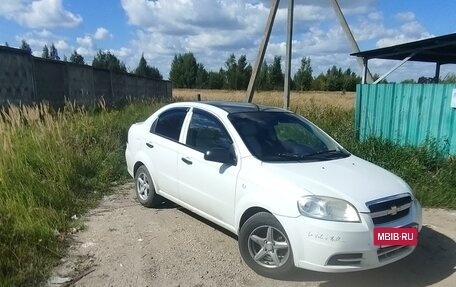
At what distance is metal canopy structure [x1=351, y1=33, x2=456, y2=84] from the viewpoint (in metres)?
8.02

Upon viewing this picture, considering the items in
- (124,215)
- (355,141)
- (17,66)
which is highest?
(17,66)

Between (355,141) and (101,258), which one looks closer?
(101,258)

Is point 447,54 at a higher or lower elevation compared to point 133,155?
higher

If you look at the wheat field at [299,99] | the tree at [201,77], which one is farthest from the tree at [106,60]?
the wheat field at [299,99]

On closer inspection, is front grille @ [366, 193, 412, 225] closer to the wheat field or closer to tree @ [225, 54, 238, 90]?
the wheat field

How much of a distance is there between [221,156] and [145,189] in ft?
6.84

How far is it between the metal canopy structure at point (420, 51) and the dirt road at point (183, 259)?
414 centimetres

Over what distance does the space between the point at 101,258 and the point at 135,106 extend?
1003 cm

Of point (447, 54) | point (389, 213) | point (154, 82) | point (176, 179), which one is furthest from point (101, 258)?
point (154, 82)

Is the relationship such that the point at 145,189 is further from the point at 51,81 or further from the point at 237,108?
the point at 51,81

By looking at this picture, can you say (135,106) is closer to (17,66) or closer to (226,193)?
(17,66)

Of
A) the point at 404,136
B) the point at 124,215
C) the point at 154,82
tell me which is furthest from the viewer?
the point at 154,82

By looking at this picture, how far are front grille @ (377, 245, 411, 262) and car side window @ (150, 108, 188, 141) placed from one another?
2735mm

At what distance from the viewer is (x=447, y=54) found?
10.2 metres
